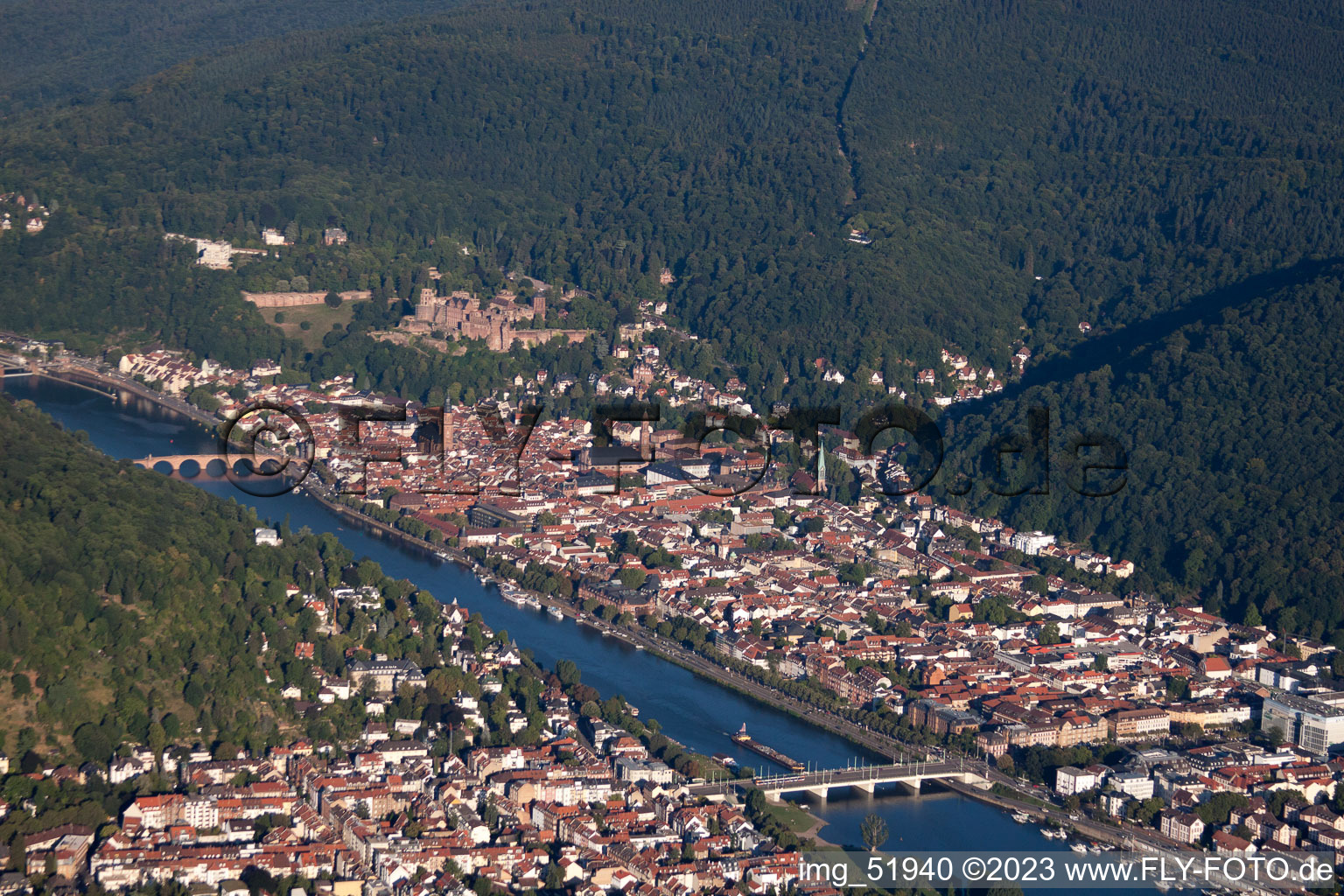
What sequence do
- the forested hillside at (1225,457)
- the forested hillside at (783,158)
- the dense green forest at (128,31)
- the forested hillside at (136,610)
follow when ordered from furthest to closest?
the dense green forest at (128,31), the forested hillside at (783,158), the forested hillside at (1225,457), the forested hillside at (136,610)

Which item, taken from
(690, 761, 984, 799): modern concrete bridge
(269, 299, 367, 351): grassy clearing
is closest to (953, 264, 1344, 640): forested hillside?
(690, 761, 984, 799): modern concrete bridge

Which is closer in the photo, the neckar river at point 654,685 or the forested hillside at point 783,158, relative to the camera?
the neckar river at point 654,685

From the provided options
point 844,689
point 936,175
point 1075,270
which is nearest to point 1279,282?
point 1075,270

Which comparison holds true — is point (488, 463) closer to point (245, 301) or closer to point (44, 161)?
point (245, 301)

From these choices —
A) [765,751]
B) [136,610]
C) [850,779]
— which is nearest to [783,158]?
[765,751]

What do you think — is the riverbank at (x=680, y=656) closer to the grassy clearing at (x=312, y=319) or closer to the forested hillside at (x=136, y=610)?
the forested hillside at (x=136, y=610)

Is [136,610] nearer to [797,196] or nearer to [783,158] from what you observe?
[797,196]

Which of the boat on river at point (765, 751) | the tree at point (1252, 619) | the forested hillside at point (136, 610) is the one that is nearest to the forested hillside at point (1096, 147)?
the tree at point (1252, 619)
